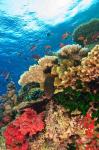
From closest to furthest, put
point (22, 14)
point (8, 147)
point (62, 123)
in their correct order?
point (62, 123), point (8, 147), point (22, 14)

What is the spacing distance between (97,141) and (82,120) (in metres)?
0.66

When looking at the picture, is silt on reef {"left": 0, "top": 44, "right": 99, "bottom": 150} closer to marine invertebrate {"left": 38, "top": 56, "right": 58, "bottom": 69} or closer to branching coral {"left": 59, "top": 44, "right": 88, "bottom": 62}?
branching coral {"left": 59, "top": 44, "right": 88, "bottom": 62}

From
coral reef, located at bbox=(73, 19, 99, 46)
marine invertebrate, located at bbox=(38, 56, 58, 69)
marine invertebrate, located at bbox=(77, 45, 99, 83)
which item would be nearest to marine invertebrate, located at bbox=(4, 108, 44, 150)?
marine invertebrate, located at bbox=(38, 56, 58, 69)

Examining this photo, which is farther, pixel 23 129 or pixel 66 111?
pixel 23 129

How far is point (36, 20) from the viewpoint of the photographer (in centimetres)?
2586

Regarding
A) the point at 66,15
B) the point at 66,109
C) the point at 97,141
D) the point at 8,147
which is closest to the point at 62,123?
the point at 66,109

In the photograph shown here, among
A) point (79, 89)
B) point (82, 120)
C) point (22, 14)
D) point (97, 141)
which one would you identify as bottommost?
point (97, 141)

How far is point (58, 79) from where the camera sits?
7.07 meters

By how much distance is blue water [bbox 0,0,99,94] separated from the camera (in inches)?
906

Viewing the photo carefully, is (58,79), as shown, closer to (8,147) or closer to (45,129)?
(45,129)

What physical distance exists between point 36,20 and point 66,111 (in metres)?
20.0

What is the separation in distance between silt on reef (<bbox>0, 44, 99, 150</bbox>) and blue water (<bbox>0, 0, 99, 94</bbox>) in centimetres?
1326

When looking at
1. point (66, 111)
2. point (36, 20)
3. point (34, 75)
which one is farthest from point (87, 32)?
point (66, 111)

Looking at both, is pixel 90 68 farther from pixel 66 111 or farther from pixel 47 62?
pixel 47 62
